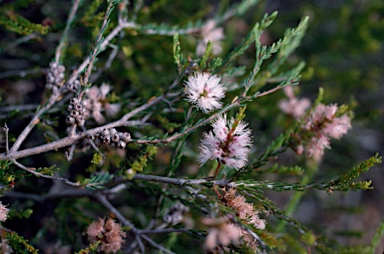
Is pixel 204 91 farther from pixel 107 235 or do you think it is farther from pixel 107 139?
pixel 107 235

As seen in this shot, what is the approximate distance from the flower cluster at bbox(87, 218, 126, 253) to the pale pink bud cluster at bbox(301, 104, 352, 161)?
0.86 m

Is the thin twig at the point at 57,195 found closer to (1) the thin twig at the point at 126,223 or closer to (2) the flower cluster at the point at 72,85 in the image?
(1) the thin twig at the point at 126,223

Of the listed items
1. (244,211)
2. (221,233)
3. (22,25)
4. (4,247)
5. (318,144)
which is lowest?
(4,247)

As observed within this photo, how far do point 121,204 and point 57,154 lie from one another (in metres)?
0.51

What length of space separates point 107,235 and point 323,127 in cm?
99

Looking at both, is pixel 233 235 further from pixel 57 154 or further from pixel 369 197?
pixel 369 197

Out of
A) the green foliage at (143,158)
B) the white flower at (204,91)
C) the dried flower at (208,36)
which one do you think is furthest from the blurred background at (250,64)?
the white flower at (204,91)

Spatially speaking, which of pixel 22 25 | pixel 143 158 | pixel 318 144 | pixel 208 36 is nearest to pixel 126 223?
pixel 143 158

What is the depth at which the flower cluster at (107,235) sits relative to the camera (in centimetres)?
143

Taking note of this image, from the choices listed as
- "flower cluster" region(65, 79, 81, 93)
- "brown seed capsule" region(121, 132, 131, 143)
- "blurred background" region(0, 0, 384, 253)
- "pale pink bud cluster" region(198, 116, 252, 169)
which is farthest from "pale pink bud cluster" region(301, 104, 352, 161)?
"flower cluster" region(65, 79, 81, 93)

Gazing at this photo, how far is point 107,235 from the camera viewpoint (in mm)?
1438

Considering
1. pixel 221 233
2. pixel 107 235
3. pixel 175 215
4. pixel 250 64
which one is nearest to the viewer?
pixel 221 233

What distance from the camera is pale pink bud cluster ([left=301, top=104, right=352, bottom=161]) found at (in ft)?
5.07

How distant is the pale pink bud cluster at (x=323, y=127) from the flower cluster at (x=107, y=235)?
86 cm
